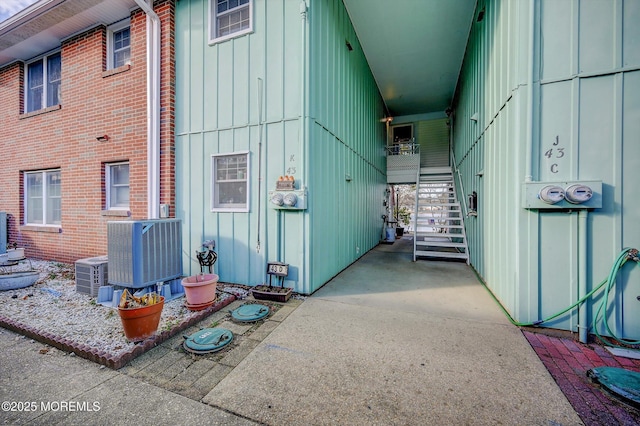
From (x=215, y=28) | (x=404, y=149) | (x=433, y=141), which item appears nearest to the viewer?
(x=215, y=28)

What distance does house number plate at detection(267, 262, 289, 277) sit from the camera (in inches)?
152

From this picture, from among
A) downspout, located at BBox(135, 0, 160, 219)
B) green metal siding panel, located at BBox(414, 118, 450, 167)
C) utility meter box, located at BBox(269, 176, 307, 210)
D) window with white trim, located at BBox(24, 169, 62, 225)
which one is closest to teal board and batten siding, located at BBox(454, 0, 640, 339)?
utility meter box, located at BBox(269, 176, 307, 210)

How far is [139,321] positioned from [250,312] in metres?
1.16

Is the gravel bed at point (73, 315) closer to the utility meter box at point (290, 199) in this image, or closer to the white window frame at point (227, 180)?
the white window frame at point (227, 180)

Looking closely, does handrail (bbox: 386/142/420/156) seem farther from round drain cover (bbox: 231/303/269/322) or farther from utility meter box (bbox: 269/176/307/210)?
round drain cover (bbox: 231/303/269/322)

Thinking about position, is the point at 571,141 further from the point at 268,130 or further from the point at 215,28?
the point at 215,28

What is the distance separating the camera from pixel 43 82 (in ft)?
20.7

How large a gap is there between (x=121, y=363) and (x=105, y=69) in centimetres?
612

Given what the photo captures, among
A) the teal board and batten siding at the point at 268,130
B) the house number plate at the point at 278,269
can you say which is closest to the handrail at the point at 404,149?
the teal board and batten siding at the point at 268,130

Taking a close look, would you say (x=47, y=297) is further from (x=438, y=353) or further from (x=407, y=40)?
(x=407, y=40)

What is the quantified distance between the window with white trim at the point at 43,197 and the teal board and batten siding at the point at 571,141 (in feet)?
30.0

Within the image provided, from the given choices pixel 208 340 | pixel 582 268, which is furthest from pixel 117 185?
pixel 582 268

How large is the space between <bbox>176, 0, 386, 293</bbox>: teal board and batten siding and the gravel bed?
39.4 inches

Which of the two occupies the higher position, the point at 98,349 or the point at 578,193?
the point at 578,193
